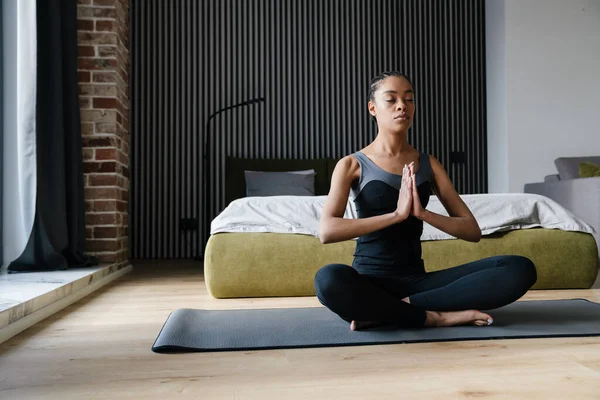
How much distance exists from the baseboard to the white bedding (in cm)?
74

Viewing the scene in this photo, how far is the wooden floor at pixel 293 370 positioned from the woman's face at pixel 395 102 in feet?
2.37

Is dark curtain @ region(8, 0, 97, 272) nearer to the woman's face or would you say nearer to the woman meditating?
the woman meditating

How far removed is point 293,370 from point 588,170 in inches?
148

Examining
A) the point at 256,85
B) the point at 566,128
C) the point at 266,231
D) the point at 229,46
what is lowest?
the point at 266,231

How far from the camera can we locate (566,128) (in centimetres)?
510

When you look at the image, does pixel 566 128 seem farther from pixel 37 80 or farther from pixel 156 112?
pixel 37 80

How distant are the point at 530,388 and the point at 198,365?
84 cm

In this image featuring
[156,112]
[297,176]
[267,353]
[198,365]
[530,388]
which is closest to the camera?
[530,388]

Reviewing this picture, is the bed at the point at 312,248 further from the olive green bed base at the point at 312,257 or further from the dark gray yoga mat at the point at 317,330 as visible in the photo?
the dark gray yoga mat at the point at 317,330

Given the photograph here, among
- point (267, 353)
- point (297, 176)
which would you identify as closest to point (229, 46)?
point (297, 176)

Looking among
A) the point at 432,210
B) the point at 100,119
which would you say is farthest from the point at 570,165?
the point at 100,119

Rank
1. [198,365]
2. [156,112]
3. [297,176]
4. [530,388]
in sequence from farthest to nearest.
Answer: [156,112] → [297,176] → [198,365] → [530,388]

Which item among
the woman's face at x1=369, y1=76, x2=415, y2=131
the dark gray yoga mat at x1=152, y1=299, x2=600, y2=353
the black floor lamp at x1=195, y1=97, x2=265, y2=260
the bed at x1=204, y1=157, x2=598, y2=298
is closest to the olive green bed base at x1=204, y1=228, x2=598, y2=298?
the bed at x1=204, y1=157, x2=598, y2=298

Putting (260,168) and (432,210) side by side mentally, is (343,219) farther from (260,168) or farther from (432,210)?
(260,168)
